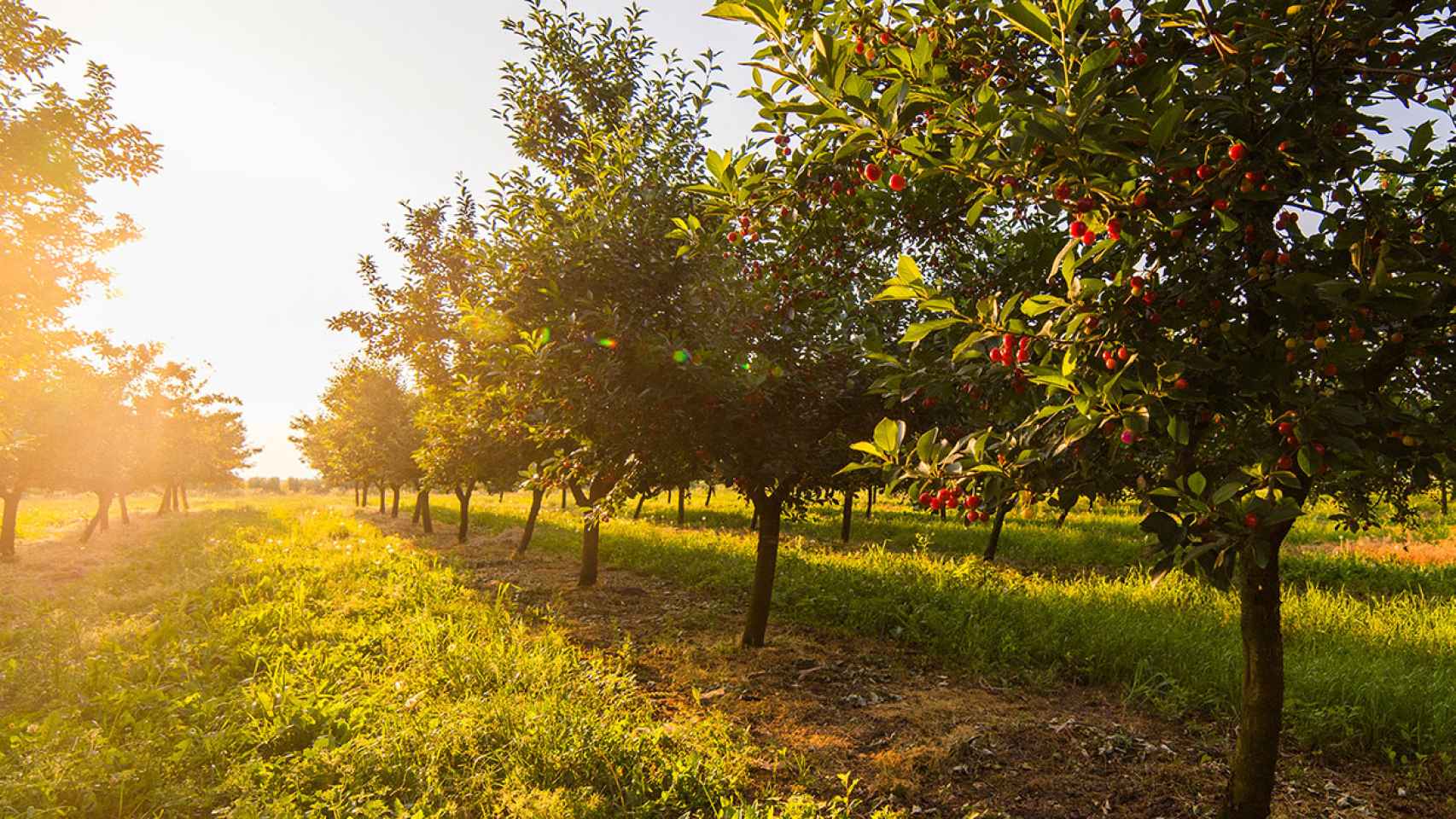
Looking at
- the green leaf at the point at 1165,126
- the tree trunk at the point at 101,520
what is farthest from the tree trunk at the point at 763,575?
the tree trunk at the point at 101,520

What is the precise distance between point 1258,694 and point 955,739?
105 inches

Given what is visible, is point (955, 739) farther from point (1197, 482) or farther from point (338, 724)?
point (338, 724)

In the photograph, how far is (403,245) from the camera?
677 inches

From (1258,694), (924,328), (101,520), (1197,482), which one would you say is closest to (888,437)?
(924,328)

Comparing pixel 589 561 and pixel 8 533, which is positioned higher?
pixel 589 561

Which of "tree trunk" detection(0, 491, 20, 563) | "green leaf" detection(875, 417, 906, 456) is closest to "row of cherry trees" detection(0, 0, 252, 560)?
"tree trunk" detection(0, 491, 20, 563)

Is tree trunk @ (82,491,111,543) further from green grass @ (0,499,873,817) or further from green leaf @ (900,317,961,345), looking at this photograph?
green leaf @ (900,317,961,345)

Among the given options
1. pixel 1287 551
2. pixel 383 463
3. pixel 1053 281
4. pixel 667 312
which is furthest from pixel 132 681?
pixel 1287 551

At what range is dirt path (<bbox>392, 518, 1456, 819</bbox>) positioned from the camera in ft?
16.5

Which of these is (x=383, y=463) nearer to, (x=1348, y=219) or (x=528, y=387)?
(x=528, y=387)

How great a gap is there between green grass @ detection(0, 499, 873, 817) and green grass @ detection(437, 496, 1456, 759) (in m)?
4.42

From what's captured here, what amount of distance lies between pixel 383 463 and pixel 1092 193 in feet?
94.9

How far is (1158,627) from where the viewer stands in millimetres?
8742

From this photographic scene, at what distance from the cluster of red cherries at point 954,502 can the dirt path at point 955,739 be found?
308 cm
